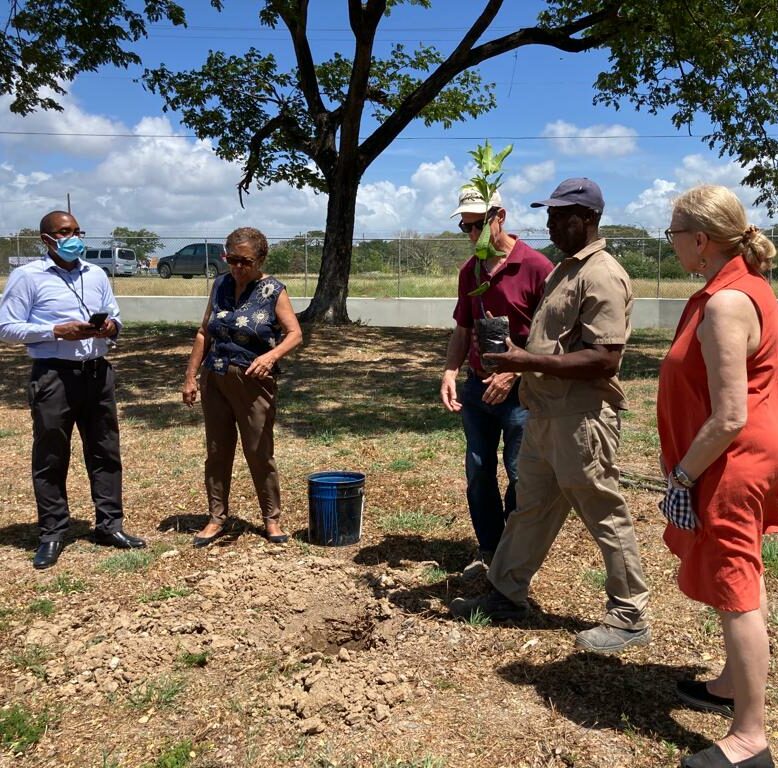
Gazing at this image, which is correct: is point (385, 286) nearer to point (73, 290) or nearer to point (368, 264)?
point (368, 264)

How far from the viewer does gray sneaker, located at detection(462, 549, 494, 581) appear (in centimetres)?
→ 467

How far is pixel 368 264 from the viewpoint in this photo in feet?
84.0

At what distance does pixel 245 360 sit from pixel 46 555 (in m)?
1.71

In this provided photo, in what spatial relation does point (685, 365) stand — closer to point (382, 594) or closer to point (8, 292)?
point (382, 594)

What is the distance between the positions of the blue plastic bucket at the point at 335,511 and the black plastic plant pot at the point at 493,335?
194 cm

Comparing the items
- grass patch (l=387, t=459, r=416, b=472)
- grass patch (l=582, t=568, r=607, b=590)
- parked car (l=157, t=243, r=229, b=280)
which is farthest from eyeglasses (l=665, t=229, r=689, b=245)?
parked car (l=157, t=243, r=229, b=280)

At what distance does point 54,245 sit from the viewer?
16.4 ft

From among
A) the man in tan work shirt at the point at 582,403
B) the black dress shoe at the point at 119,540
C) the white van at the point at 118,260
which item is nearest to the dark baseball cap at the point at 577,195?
the man in tan work shirt at the point at 582,403

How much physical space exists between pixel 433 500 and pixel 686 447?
11.4ft

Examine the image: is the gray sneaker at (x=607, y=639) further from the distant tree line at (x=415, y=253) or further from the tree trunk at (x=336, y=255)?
the distant tree line at (x=415, y=253)

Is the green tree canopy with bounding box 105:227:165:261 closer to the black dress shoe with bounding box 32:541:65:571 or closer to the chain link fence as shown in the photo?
the chain link fence

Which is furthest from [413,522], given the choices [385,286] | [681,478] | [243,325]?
[385,286]

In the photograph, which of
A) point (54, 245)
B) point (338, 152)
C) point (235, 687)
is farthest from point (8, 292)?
point (338, 152)

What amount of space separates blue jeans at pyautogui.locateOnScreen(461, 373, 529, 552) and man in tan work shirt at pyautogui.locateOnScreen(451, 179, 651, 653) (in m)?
0.41
